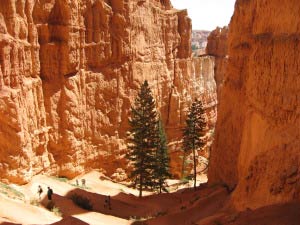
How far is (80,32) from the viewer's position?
105 feet

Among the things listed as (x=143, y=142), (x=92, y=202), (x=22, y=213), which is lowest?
(x=92, y=202)

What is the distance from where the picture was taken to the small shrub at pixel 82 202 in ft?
82.2

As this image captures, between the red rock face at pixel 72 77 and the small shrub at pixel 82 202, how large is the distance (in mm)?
3452

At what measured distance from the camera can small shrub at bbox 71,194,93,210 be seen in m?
25.1

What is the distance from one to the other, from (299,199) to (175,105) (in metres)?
35.2

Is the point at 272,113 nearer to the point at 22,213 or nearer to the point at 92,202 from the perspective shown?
the point at 22,213

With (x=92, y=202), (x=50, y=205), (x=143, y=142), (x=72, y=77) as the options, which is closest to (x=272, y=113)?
(x=50, y=205)

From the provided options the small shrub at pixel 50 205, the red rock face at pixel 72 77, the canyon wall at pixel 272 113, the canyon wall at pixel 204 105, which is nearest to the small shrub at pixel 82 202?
the small shrub at pixel 50 205

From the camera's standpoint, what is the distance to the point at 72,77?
31672 millimetres

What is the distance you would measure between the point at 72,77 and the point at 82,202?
10683mm

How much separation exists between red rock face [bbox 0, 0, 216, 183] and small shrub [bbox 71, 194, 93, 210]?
3.45 meters

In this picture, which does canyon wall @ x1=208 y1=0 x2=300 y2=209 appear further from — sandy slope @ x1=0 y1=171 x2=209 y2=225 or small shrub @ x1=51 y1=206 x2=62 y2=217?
small shrub @ x1=51 y1=206 x2=62 y2=217

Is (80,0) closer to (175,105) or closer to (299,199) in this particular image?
(175,105)

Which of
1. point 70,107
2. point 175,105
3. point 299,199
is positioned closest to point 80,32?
point 70,107
